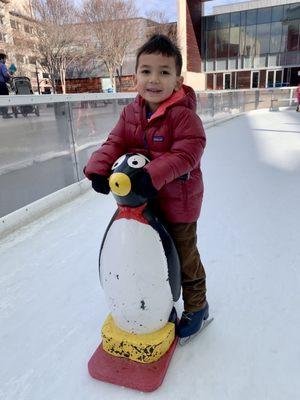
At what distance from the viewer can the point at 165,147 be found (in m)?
1.32

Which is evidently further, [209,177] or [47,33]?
[47,33]

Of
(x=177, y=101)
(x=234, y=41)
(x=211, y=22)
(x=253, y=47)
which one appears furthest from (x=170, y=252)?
(x=211, y=22)

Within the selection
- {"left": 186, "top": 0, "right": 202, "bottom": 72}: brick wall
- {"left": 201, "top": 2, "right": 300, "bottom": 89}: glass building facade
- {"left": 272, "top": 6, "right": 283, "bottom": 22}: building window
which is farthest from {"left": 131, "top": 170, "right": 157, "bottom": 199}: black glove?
{"left": 272, "top": 6, "right": 283, "bottom": 22}: building window

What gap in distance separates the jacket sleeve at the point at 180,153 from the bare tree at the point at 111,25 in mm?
24253

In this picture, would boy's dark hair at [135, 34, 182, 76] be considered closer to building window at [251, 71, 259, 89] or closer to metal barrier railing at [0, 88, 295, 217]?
metal barrier railing at [0, 88, 295, 217]

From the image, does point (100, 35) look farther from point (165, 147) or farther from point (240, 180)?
point (165, 147)

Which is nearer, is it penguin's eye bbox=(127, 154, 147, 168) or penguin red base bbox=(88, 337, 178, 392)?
penguin's eye bbox=(127, 154, 147, 168)

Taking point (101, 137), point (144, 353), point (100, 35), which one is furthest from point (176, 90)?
point (100, 35)

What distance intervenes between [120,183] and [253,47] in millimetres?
29705

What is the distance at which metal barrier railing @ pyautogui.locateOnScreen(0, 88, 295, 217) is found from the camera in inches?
120

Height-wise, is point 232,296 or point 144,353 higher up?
point 144,353

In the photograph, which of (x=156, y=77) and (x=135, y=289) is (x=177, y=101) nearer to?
(x=156, y=77)

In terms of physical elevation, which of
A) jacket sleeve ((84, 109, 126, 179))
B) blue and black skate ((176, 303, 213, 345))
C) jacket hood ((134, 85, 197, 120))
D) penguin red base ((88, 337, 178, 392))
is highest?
jacket hood ((134, 85, 197, 120))

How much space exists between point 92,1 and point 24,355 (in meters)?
24.7
